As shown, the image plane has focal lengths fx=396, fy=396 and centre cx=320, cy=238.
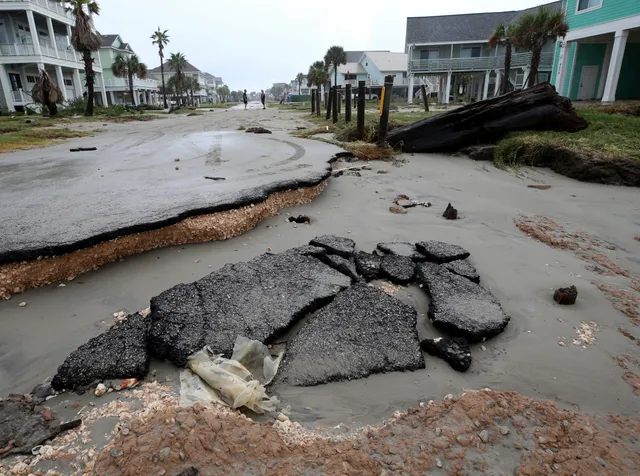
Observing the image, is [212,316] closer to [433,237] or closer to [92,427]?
[92,427]

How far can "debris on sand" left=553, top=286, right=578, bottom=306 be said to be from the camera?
309cm

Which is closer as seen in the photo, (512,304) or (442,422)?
(442,422)

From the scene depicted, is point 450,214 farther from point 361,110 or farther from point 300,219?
point 361,110

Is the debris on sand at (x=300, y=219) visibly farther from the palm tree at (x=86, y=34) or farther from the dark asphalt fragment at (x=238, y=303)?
the palm tree at (x=86, y=34)

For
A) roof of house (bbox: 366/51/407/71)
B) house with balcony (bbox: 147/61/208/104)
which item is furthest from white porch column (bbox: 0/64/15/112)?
house with balcony (bbox: 147/61/208/104)

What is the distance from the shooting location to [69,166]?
6898mm

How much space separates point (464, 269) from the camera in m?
3.55

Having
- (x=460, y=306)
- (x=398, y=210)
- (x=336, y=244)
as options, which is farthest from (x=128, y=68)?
(x=460, y=306)

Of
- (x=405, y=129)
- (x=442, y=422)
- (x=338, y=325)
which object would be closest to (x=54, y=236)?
(x=338, y=325)

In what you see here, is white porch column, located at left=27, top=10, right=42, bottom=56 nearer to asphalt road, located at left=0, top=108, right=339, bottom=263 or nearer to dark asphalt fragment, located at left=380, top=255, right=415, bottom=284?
asphalt road, located at left=0, top=108, right=339, bottom=263

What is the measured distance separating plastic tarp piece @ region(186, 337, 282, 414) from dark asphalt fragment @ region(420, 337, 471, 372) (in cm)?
98

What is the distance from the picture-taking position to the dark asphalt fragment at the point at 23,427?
1.78 metres

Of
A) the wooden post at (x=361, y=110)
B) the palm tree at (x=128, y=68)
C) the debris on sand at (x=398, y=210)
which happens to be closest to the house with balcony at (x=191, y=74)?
the palm tree at (x=128, y=68)

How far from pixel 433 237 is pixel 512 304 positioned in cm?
139
